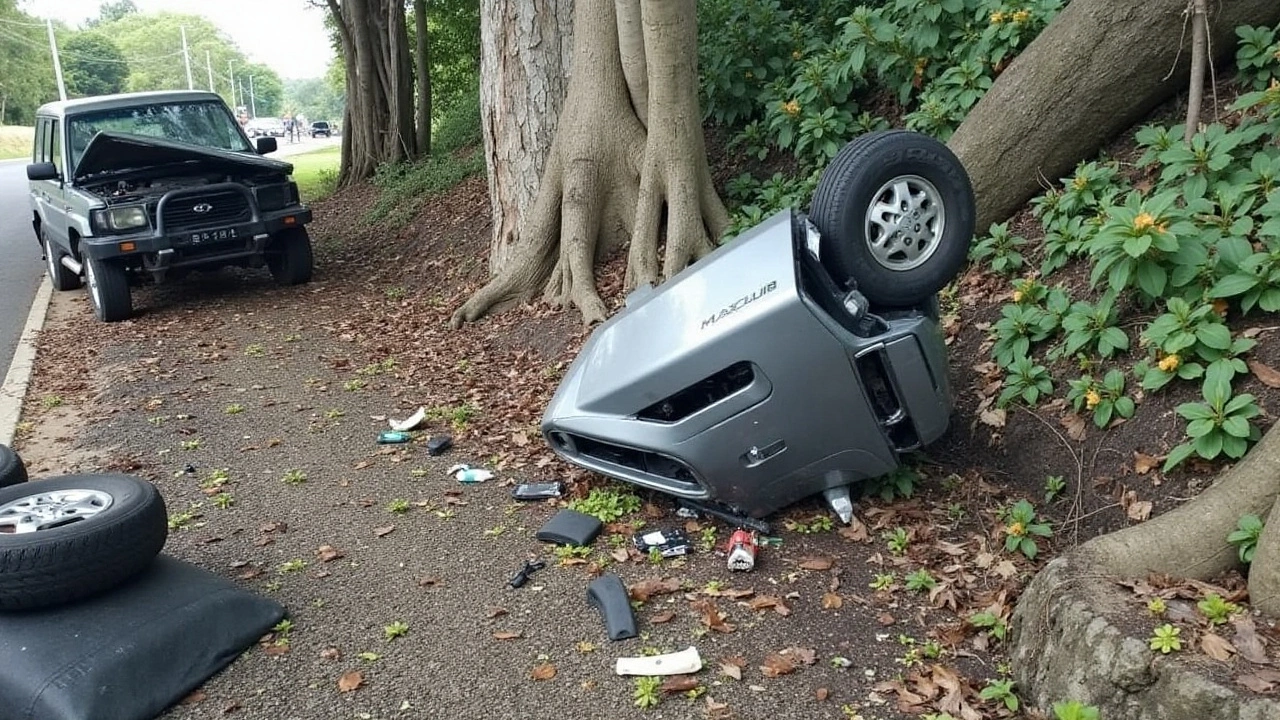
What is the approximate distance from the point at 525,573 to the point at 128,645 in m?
1.46

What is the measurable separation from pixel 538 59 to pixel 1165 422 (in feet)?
20.3

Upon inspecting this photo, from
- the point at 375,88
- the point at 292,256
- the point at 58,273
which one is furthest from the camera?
the point at 375,88

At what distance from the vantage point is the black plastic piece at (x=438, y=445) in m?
5.39

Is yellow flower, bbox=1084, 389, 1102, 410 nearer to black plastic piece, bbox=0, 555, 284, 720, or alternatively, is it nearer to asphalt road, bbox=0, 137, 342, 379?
black plastic piece, bbox=0, 555, 284, 720

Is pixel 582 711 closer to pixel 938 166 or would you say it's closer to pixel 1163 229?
pixel 938 166

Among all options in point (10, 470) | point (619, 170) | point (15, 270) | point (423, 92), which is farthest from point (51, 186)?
point (423, 92)

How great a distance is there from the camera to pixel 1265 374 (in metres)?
3.69

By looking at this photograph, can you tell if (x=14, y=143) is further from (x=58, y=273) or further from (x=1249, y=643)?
(x=1249, y=643)

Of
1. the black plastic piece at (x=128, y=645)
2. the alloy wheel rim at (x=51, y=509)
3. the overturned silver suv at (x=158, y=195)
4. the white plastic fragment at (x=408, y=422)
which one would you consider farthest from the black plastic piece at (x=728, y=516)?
the overturned silver suv at (x=158, y=195)

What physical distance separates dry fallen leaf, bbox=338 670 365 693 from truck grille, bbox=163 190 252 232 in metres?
6.92

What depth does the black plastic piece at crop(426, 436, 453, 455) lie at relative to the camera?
17.7 feet

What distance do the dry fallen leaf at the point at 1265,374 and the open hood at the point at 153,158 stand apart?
8.39 meters

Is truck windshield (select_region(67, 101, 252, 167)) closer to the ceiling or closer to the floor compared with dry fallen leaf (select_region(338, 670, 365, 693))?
closer to the ceiling

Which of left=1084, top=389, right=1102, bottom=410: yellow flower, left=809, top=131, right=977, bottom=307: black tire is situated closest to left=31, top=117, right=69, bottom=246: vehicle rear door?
left=809, top=131, right=977, bottom=307: black tire
